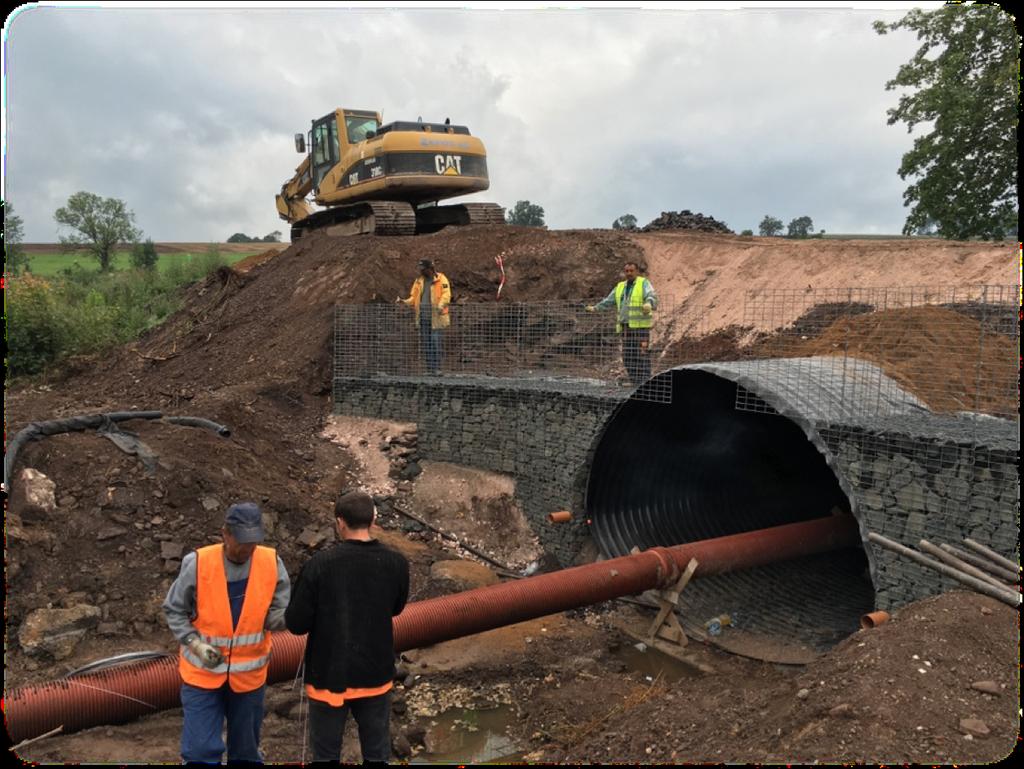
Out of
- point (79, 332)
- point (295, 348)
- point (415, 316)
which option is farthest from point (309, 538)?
point (79, 332)

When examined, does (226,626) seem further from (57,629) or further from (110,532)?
(110,532)

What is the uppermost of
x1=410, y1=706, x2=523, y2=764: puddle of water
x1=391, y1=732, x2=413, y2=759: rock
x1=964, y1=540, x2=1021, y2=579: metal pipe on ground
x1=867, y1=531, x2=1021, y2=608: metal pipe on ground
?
x1=964, y1=540, x2=1021, y2=579: metal pipe on ground

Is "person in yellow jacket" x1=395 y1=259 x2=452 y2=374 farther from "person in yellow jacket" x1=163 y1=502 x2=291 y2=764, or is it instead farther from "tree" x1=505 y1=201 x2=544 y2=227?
"tree" x1=505 y1=201 x2=544 y2=227

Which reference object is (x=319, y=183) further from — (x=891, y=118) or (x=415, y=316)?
(x=891, y=118)

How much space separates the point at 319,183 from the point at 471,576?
1354cm

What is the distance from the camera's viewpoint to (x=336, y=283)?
50.9ft

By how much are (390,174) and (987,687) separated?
50.8 feet

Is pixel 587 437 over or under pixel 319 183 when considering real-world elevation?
under

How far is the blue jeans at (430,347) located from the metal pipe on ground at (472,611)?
18.8 feet

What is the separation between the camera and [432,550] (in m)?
10.1

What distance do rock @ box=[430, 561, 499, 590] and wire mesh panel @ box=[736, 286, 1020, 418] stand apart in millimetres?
3697

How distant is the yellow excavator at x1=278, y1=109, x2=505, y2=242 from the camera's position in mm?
17672

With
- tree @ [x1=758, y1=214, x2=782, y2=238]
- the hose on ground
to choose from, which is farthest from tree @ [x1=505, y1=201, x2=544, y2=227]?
the hose on ground

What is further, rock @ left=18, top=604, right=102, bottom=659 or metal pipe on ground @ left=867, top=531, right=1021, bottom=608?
rock @ left=18, top=604, right=102, bottom=659
